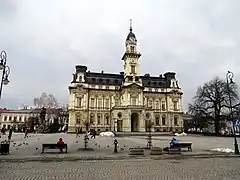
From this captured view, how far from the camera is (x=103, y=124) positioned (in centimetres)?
6925

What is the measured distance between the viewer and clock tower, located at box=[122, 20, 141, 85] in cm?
7094

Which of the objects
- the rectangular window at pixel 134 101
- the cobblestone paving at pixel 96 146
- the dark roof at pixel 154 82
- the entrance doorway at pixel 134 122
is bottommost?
the cobblestone paving at pixel 96 146

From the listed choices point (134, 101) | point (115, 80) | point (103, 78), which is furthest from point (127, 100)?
point (103, 78)

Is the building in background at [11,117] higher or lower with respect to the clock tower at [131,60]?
lower

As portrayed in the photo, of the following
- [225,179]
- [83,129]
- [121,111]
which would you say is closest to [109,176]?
[225,179]

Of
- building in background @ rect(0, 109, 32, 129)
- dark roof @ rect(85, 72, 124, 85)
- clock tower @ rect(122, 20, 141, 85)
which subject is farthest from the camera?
building in background @ rect(0, 109, 32, 129)

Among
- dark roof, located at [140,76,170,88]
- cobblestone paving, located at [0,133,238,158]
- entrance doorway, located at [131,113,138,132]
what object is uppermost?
dark roof, located at [140,76,170,88]

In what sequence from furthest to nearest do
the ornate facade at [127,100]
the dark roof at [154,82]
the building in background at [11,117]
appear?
the building in background at [11,117] → the dark roof at [154,82] → the ornate facade at [127,100]

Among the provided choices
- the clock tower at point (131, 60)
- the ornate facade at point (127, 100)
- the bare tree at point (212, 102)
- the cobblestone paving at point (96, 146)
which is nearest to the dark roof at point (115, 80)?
the ornate facade at point (127, 100)

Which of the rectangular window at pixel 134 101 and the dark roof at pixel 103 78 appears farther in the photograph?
the dark roof at pixel 103 78

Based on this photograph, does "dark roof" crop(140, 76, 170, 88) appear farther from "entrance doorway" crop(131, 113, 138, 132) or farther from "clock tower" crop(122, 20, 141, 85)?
"entrance doorway" crop(131, 113, 138, 132)

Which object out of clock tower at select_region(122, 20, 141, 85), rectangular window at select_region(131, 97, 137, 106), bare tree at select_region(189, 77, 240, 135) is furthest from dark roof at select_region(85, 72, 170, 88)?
bare tree at select_region(189, 77, 240, 135)

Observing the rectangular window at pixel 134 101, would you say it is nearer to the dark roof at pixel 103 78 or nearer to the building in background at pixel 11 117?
Result: the dark roof at pixel 103 78

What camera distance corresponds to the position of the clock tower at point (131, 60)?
7094 cm
